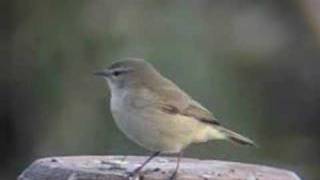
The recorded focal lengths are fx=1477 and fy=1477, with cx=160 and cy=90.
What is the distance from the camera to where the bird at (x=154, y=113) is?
21.6 feet

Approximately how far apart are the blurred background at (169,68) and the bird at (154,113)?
11.2 feet

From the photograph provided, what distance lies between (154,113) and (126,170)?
2.74 ft

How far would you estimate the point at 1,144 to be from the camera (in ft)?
39.0

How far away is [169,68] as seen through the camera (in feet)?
34.8

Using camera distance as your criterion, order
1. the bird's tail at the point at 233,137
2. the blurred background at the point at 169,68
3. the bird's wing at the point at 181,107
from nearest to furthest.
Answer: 1. the bird's wing at the point at 181,107
2. the bird's tail at the point at 233,137
3. the blurred background at the point at 169,68

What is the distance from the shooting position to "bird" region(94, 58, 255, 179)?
658 cm

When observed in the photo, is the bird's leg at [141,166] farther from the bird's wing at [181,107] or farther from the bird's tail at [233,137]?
the bird's tail at [233,137]

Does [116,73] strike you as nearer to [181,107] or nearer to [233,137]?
[181,107]

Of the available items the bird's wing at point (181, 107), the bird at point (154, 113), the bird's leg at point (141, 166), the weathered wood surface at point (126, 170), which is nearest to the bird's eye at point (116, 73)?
the bird at point (154, 113)

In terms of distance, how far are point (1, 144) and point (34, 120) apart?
39cm

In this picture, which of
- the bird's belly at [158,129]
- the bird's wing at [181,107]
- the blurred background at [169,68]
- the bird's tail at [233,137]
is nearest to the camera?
the bird's belly at [158,129]

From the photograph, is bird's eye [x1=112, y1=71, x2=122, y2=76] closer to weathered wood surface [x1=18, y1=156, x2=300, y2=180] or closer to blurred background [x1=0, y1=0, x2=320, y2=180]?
weathered wood surface [x1=18, y1=156, x2=300, y2=180]

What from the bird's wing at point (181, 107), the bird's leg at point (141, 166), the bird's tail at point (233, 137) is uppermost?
the bird's wing at point (181, 107)

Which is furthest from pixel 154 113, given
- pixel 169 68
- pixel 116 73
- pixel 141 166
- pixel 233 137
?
pixel 169 68
